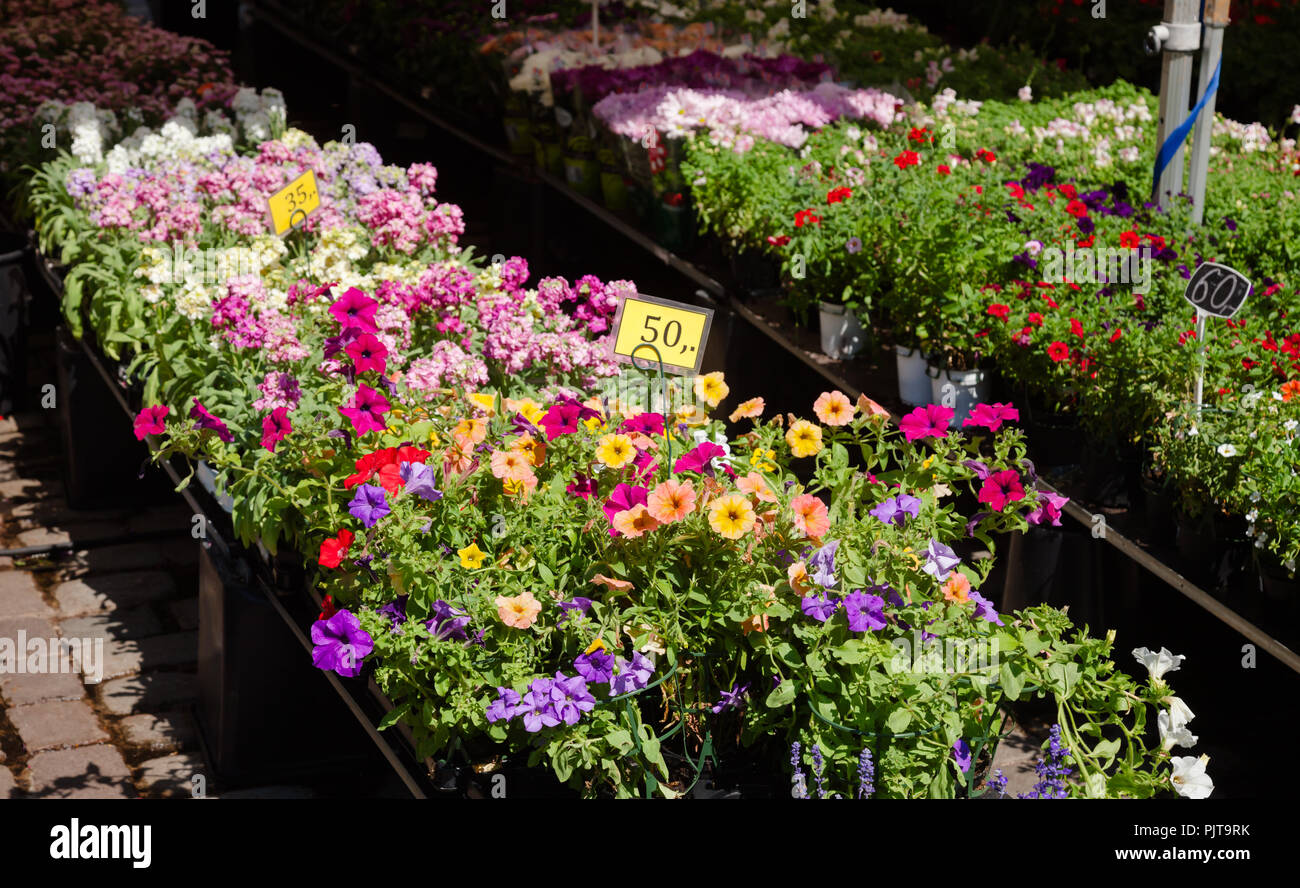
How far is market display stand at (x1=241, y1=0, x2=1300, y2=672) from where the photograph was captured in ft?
10.1

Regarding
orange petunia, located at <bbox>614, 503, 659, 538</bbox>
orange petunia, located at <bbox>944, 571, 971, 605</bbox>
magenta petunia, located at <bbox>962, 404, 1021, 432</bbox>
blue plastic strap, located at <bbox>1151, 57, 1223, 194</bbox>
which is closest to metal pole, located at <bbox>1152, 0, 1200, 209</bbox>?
blue plastic strap, located at <bbox>1151, 57, 1223, 194</bbox>

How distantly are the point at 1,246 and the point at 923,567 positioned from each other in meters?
4.50

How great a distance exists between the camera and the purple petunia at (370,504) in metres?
2.44

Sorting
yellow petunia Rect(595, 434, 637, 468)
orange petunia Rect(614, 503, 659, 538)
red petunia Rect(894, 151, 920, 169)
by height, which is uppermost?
red petunia Rect(894, 151, 920, 169)

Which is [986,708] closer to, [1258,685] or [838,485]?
[838,485]

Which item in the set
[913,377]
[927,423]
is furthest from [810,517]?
[913,377]

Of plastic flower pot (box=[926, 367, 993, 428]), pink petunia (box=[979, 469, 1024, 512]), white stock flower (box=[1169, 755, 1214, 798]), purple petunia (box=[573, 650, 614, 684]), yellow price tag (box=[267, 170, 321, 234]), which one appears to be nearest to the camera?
white stock flower (box=[1169, 755, 1214, 798])

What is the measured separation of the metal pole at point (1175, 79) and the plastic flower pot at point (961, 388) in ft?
3.15

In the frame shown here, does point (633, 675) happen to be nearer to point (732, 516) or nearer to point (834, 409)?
point (732, 516)

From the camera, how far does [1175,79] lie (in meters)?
4.06

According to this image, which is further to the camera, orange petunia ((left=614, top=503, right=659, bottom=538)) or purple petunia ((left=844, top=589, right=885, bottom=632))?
orange petunia ((left=614, top=503, right=659, bottom=538))

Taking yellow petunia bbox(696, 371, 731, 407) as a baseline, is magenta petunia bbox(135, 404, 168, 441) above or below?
below

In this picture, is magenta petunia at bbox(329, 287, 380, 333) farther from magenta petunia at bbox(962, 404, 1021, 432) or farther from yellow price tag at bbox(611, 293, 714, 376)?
magenta petunia at bbox(962, 404, 1021, 432)

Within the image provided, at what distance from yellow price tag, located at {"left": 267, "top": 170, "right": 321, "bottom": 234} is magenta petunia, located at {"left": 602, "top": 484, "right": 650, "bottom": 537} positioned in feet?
6.25
